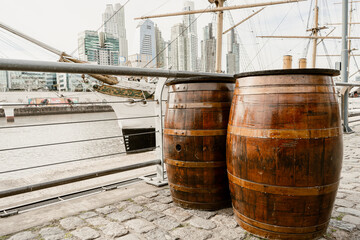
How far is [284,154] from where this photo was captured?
5.49ft

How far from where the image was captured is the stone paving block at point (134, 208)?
2.32 metres

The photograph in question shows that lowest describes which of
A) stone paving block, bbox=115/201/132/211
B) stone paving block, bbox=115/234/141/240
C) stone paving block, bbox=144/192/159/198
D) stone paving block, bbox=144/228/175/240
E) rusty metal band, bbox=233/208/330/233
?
stone paving block, bbox=144/192/159/198

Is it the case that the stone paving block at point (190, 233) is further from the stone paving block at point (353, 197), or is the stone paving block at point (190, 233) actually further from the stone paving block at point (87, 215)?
the stone paving block at point (353, 197)

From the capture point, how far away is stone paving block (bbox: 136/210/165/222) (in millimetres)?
2169

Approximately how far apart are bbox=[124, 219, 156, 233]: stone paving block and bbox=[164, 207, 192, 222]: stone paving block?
0.24 m

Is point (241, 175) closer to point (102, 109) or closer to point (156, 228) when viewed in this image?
point (156, 228)

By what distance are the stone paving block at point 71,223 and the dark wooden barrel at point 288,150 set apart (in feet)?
4.40

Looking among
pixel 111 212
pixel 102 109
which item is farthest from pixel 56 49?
pixel 102 109

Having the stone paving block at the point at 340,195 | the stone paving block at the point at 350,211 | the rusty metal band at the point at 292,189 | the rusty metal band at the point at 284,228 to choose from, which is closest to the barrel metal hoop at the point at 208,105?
the rusty metal band at the point at 292,189

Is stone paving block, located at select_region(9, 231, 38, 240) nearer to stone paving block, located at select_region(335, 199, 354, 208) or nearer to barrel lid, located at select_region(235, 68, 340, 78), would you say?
barrel lid, located at select_region(235, 68, 340, 78)

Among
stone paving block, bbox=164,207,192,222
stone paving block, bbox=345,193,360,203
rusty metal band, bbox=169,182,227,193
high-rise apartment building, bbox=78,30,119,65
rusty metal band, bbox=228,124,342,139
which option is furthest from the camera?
high-rise apartment building, bbox=78,30,119,65

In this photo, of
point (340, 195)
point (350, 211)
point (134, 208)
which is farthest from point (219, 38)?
point (134, 208)

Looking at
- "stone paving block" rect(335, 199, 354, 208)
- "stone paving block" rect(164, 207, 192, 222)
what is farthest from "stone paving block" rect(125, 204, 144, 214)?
"stone paving block" rect(335, 199, 354, 208)

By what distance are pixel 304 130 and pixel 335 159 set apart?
338mm
